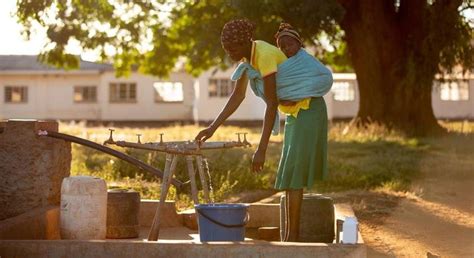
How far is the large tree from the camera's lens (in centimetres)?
2362

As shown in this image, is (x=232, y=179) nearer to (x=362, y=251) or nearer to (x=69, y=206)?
(x=69, y=206)

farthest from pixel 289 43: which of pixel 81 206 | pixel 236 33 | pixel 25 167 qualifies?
pixel 25 167

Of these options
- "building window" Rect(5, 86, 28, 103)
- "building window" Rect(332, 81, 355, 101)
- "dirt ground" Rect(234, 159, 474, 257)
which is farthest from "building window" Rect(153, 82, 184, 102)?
"dirt ground" Rect(234, 159, 474, 257)

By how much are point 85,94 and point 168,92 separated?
14.5 ft

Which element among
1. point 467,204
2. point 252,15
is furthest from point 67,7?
point 467,204

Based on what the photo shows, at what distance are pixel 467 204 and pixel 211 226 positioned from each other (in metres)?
7.17

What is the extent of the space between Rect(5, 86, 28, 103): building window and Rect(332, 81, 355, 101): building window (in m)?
15.5

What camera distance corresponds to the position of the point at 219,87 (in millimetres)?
47500

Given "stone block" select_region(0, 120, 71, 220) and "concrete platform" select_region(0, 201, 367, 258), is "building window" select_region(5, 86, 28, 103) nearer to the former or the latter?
"stone block" select_region(0, 120, 71, 220)

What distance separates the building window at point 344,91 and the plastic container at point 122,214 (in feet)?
130

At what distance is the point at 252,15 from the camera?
73.9 feet

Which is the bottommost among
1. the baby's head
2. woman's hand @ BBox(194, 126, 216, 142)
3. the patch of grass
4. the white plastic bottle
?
the patch of grass

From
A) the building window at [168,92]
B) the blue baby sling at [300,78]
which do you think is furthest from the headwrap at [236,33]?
the building window at [168,92]

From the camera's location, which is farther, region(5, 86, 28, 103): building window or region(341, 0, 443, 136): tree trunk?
region(5, 86, 28, 103): building window
